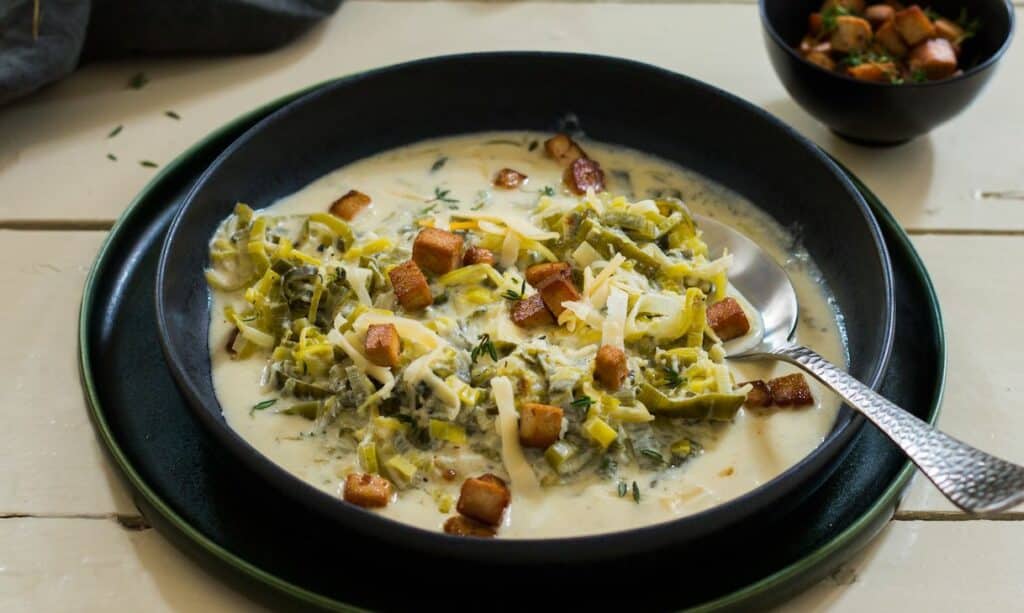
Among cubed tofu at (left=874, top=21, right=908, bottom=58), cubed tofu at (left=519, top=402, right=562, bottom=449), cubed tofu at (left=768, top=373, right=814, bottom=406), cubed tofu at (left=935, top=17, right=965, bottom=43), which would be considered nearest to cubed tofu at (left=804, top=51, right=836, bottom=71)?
cubed tofu at (left=874, top=21, right=908, bottom=58)

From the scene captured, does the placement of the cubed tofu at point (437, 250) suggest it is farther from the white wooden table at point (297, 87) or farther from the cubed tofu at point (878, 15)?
the cubed tofu at point (878, 15)

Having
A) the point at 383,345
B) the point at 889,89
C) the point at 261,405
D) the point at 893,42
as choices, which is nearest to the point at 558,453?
the point at 383,345

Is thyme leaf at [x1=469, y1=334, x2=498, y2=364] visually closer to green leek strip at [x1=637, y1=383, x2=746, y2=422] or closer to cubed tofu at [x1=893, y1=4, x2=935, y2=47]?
green leek strip at [x1=637, y1=383, x2=746, y2=422]

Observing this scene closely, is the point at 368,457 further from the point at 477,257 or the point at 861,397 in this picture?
the point at 861,397

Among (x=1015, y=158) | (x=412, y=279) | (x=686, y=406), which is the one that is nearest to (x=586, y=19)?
(x=1015, y=158)

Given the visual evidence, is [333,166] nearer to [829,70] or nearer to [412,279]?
[412,279]
